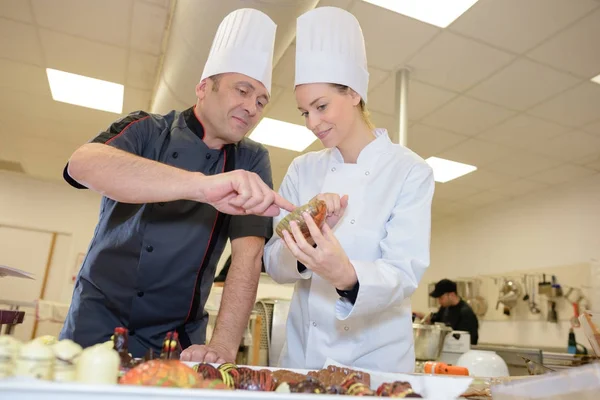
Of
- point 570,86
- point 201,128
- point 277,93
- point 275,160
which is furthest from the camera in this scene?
point 275,160

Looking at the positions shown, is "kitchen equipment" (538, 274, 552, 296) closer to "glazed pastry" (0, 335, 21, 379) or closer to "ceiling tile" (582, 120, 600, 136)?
"ceiling tile" (582, 120, 600, 136)

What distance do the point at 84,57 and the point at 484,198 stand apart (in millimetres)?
5447

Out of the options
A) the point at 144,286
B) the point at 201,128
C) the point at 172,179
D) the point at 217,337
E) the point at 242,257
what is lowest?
the point at 217,337

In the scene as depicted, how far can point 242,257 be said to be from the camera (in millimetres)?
1463

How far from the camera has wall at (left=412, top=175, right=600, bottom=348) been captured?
19.1 ft

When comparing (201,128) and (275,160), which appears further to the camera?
(275,160)

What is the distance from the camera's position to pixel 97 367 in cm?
56

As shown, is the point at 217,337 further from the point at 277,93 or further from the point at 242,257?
the point at 277,93

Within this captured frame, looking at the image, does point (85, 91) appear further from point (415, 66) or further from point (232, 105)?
point (232, 105)

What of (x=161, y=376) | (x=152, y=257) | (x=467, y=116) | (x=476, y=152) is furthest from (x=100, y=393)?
(x=476, y=152)

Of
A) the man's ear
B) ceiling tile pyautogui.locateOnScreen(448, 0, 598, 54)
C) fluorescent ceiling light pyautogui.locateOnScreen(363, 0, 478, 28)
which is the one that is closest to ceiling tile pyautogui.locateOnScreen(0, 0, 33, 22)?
fluorescent ceiling light pyautogui.locateOnScreen(363, 0, 478, 28)

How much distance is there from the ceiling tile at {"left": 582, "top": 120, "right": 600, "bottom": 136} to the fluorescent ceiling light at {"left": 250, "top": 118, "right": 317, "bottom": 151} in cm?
265

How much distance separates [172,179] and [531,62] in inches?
135

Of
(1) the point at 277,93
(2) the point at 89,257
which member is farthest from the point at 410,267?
(1) the point at 277,93
